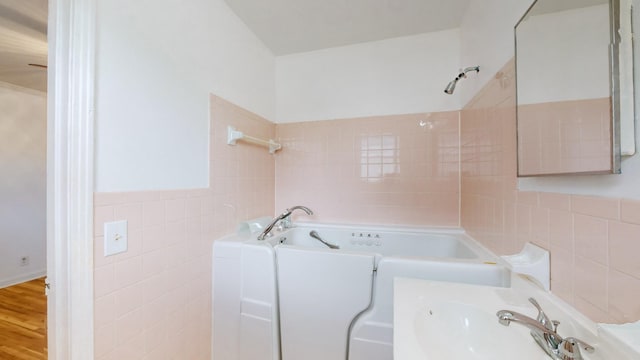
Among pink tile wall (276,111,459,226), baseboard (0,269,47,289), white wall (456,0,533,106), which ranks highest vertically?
white wall (456,0,533,106)

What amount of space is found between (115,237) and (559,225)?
159 cm

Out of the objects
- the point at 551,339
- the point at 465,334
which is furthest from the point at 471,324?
the point at 551,339

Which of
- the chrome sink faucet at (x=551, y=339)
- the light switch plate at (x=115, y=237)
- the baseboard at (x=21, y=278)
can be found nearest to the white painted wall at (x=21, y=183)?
the baseboard at (x=21, y=278)

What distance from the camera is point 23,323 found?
1944mm

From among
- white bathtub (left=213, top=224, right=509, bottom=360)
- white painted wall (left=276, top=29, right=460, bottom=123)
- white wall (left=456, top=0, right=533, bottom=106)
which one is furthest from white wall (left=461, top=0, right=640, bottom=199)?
white bathtub (left=213, top=224, right=509, bottom=360)

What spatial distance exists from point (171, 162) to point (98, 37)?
1.79ft

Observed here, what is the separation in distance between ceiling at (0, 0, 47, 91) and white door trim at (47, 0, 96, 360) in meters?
1.29

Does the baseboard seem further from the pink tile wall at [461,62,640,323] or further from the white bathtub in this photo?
the pink tile wall at [461,62,640,323]

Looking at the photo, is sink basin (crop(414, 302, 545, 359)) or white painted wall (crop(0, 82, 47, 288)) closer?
sink basin (crop(414, 302, 545, 359))

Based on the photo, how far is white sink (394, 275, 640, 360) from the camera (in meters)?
0.58

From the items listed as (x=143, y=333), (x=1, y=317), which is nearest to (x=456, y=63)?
(x=143, y=333)

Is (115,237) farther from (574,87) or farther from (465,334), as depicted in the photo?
(574,87)

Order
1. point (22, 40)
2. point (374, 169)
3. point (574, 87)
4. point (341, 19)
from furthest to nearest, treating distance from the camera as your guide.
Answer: point (374, 169) → point (22, 40) → point (341, 19) → point (574, 87)

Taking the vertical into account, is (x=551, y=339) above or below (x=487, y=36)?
below
